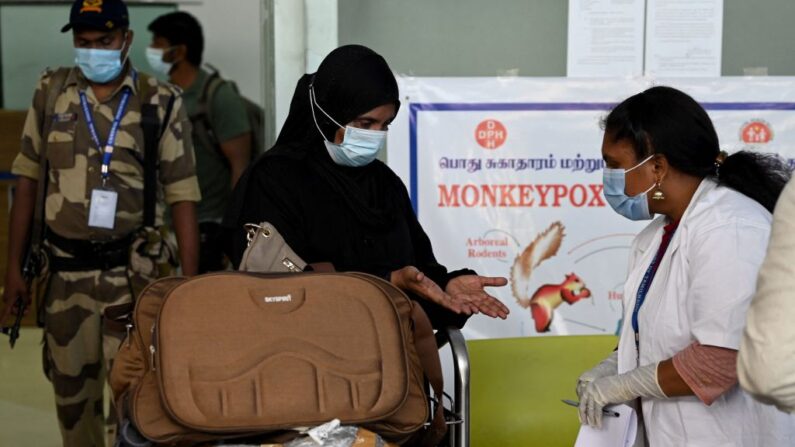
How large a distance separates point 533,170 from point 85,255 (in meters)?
1.61

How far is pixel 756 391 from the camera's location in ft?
5.31

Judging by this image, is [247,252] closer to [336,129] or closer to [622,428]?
[336,129]

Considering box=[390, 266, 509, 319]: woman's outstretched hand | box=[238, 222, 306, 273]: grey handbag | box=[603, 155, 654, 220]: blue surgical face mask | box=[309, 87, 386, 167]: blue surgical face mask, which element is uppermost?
box=[309, 87, 386, 167]: blue surgical face mask

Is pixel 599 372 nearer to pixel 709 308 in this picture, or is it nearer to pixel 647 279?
pixel 647 279

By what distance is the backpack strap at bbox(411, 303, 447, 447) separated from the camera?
2.46 metres

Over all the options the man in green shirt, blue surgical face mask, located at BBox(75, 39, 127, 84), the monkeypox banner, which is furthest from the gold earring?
the man in green shirt

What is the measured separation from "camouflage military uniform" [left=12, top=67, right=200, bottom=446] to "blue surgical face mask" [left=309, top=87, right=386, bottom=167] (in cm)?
119

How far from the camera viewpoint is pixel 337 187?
2811 mm

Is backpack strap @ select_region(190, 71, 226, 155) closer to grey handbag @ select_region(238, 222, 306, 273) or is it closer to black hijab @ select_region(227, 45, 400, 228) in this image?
black hijab @ select_region(227, 45, 400, 228)

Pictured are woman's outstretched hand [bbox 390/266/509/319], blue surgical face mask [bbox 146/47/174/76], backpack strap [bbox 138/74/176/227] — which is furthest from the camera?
blue surgical face mask [bbox 146/47/174/76]

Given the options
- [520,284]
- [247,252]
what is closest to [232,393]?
[247,252]

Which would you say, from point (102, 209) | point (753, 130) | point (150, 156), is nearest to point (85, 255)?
point (102, 209)

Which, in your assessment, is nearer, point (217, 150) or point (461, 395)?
point (461, 395)

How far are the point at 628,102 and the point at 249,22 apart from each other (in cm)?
565
